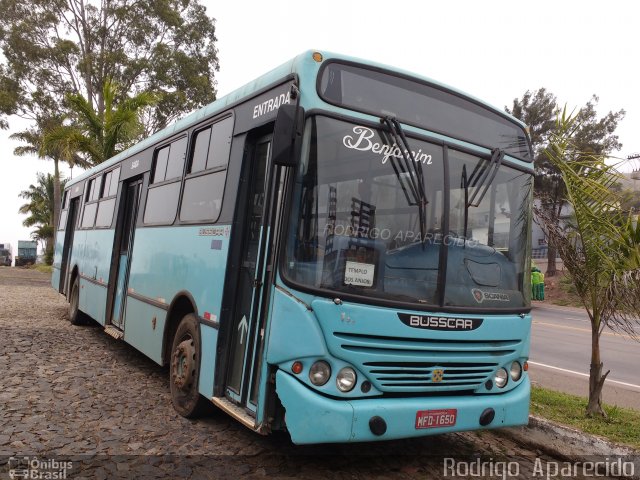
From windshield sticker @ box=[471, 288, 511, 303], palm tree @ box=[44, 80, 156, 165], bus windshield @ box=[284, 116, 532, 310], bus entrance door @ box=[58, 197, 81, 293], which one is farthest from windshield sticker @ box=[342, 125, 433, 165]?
palm tree @ box=[44, 80, 156, 165]

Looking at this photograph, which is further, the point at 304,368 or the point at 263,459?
the point at 263,459

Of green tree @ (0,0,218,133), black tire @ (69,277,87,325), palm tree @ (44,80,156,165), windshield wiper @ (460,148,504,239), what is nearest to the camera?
windshield wiper @ (460,148,504,239)

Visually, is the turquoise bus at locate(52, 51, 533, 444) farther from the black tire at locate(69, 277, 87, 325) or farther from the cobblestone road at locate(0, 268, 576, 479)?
the black tire at locate(69, 277, 87, 325)

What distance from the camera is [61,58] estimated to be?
2897 centimetres

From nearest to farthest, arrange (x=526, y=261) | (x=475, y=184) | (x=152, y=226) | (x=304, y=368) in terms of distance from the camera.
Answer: (x=304, y=368), (x=475, y=184), (x=526, y=261), (x=152, y=226)

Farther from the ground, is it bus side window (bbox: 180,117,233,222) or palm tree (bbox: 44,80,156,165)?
palm tree (bbox: 44,80,156,165)

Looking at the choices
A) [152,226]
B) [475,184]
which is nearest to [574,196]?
[475,184]

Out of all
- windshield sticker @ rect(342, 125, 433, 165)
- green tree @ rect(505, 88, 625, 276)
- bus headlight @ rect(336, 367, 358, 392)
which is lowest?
bus headlight @ rect(336, 367, 358, 392)

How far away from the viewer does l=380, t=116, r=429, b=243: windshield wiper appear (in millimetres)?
4051

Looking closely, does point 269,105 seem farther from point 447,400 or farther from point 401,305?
point 447,400

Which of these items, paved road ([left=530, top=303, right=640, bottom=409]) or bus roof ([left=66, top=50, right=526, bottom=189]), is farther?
paved road ([left=530, top=303, right=640, bottom=409])

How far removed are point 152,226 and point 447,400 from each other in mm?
4274

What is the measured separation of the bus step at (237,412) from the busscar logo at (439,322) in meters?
1.30

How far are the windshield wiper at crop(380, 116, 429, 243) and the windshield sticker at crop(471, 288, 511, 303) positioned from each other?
65cm
